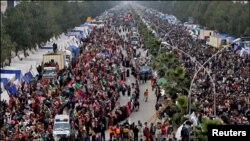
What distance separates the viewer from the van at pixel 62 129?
2564 cm

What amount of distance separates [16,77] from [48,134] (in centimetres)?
1542

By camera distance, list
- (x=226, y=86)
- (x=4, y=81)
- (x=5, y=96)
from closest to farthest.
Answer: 1. (x=5, y=96)
2. (x=226, y=86)
3. (x=4, y=81)

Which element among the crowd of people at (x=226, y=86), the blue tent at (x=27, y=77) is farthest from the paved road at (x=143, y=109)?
the blue tent at (x=27, y=77)

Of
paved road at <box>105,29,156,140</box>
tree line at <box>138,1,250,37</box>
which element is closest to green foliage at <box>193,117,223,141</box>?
paved road at <box>105,29,156,140</box>

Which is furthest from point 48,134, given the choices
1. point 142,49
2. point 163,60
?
point 142,49

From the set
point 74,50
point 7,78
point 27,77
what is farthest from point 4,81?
point 74,50

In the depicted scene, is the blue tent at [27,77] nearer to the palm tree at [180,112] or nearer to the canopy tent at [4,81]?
the canopy tent at [4,81]

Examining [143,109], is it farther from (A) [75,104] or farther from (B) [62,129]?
(B) [62,129]

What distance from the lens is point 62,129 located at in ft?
85.1

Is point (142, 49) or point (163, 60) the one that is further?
point (142, 49)

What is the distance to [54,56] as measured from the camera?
149ft

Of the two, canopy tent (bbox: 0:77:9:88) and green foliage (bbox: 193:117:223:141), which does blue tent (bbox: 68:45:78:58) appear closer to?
canopy tent (bbox: 0:77:9:88)

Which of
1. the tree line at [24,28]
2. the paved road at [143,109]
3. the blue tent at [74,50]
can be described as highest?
the tree line at [24,28]

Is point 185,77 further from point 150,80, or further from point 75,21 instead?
point 75,21
